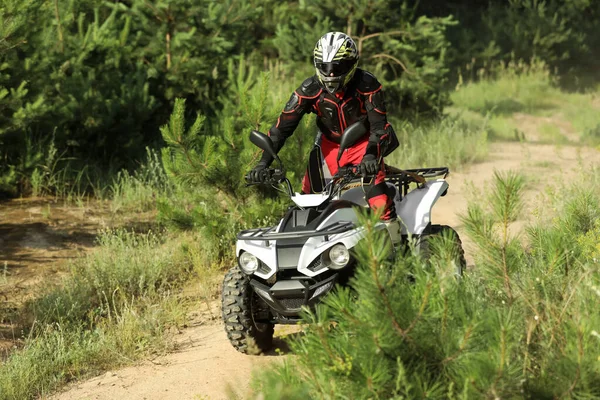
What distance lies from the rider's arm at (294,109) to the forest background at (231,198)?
147 centimetres

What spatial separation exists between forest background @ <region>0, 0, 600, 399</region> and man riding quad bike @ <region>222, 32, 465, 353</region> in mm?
781

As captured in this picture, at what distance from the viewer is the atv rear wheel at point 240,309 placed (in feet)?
18.9

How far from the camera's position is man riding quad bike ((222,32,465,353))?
5352 mm

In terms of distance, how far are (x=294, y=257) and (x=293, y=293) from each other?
0.21 m

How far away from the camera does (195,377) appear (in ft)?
18.5

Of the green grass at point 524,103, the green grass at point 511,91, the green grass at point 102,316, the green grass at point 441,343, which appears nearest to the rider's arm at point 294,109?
the green grass at point 102,316

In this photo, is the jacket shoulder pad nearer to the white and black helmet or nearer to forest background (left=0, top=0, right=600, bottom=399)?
the white and black helmet

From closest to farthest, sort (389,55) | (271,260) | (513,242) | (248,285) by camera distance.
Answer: (513,242), (271,260), (248,285), (389,55)

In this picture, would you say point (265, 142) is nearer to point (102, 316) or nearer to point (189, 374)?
point (189, 374)

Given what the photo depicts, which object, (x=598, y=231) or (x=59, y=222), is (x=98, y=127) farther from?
(x=598, y=231)

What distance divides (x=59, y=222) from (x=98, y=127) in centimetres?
165

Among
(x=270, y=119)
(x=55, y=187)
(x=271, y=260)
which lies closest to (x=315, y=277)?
(x=271, y=260)

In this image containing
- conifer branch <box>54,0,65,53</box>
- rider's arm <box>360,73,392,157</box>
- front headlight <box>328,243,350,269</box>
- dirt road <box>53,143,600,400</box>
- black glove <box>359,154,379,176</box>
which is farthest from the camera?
conifer branch <box>54,0,65,53</box>

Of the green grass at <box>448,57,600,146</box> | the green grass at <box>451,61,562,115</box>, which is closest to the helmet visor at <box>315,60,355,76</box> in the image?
the green grass at <box>448,57,600,146</box>
